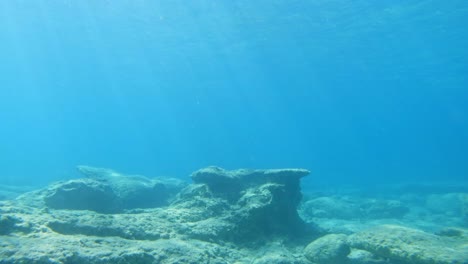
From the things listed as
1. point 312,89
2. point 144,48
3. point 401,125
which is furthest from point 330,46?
point 401,125

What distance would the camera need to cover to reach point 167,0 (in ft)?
97.3

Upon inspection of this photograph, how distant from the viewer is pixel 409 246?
20.1 ft

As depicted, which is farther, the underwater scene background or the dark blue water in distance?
the dark blue water in distance

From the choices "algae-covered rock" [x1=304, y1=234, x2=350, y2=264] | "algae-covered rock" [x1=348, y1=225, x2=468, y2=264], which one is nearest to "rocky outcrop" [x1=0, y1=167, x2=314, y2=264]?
"algae-covered rock" [x1=304, y1=234, x2=350, y2=264]

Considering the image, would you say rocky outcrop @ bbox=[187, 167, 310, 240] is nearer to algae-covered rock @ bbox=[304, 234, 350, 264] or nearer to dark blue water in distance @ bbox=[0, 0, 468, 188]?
algae-covered rock @ bbox=[304, 234, 350, 264]

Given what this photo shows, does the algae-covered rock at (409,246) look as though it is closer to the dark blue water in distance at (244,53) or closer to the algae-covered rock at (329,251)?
the algae-covered rock at (329,251)

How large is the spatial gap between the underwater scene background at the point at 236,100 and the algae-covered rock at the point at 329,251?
0.02 meters

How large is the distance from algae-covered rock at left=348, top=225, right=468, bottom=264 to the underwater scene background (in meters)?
0.03

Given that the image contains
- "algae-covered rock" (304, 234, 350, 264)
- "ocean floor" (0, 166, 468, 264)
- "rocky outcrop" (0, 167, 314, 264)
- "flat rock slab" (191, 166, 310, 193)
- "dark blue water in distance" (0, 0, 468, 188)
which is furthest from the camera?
"dark blue water in distance" (0, 0, 468, 188)

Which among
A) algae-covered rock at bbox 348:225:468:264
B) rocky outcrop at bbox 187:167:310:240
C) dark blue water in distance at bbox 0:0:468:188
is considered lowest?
algae-covered rock at bbox 348:225:468:264

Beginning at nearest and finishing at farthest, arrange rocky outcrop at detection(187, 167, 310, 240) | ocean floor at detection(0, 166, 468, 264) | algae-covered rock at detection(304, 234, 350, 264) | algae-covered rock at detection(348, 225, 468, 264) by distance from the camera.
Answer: ocean floor at detection(0, 166, 468, 264) → algae-covered rock at detection(348, 225, 468, 264) → algae-covered rock at detection(304, 234, 350, 264) → rocky outcrop at detection(187, 167, 310, 240)

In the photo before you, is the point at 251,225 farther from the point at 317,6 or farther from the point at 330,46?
the point at 330,46

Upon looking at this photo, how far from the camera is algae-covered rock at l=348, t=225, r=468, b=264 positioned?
573 cm

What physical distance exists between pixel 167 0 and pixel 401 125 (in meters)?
137
